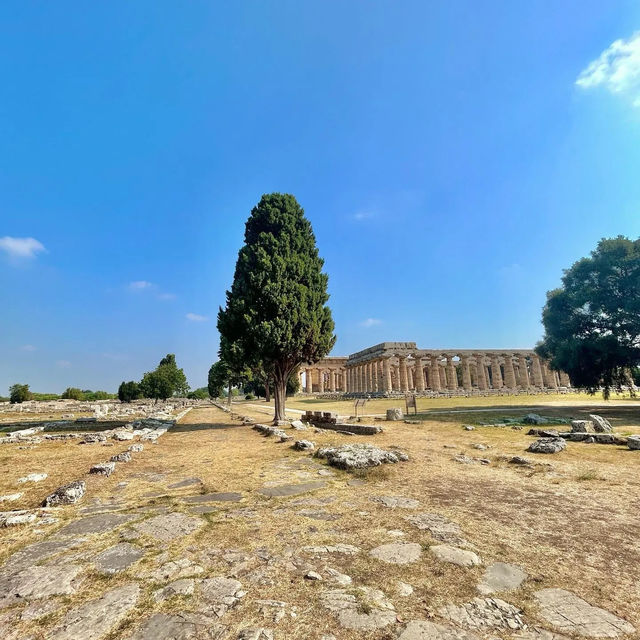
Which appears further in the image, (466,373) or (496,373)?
(496,373)

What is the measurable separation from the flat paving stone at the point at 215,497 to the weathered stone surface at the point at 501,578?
3845 mm

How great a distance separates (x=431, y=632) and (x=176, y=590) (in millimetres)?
2063

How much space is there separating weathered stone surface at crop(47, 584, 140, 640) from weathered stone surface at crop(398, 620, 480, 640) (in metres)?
2.07

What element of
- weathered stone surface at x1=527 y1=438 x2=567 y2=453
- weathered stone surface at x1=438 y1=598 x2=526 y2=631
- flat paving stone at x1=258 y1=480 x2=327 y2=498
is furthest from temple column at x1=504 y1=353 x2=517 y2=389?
weathered stone surface at x1=438 y1=598 x2=526 y2=631

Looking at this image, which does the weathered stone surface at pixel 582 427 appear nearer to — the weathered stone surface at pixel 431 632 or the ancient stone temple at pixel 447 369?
the weathered stone surface at pixel 431 632

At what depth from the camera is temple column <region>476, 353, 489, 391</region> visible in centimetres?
7796

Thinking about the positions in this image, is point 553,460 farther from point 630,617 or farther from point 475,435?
point 630,617

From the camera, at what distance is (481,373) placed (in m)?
79.1

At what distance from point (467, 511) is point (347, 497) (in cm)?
185

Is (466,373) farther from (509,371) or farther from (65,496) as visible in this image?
(65,496)

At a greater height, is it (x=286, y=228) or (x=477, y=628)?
(x=286, y=228)

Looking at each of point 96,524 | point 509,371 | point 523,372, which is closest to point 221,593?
point 96,524

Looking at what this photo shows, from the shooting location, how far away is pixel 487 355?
80.5 m

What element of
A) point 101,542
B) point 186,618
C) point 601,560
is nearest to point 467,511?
point 601,560
